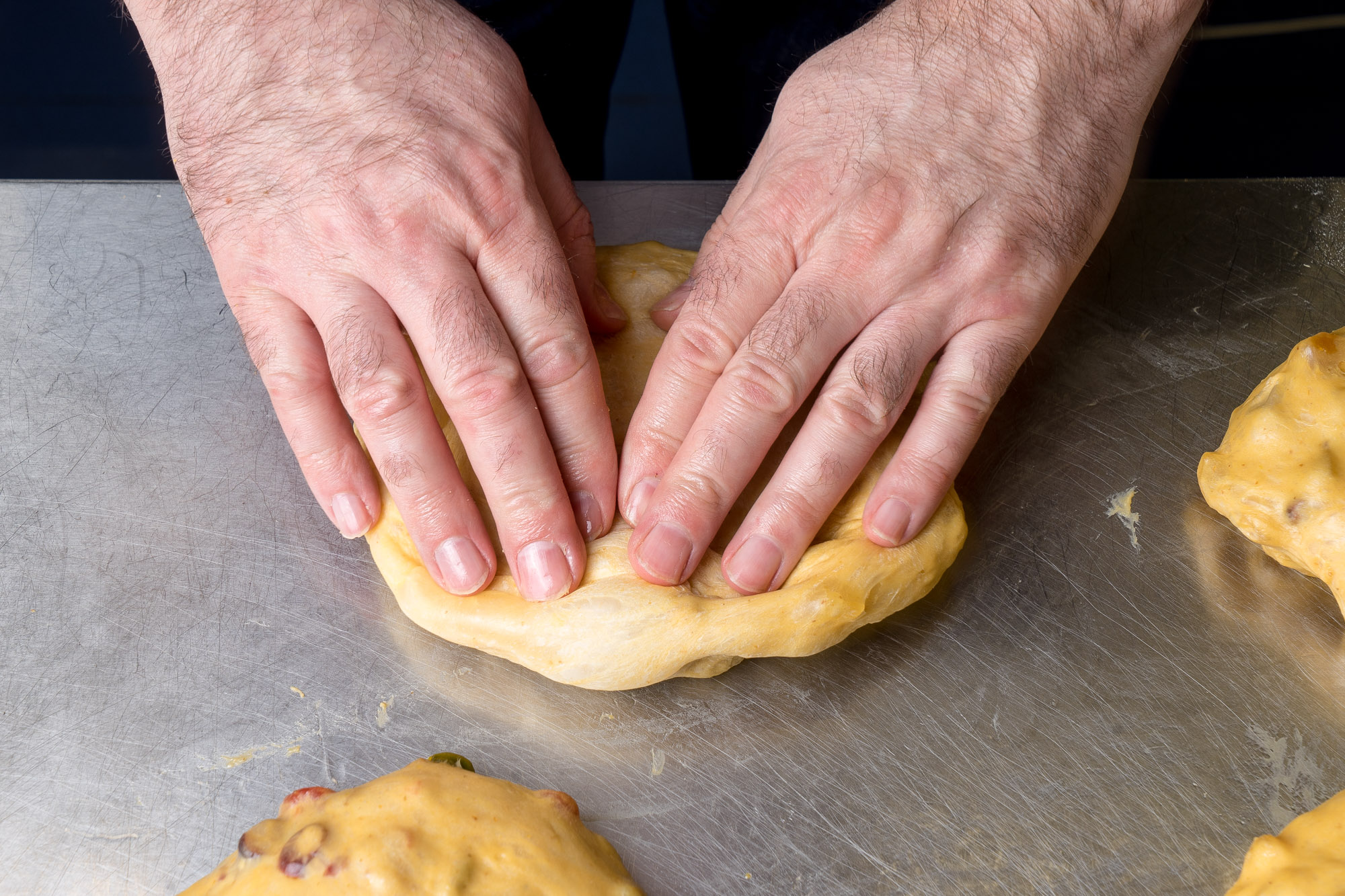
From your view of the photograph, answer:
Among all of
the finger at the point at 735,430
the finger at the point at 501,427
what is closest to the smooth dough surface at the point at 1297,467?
the finger at the point at 735,430

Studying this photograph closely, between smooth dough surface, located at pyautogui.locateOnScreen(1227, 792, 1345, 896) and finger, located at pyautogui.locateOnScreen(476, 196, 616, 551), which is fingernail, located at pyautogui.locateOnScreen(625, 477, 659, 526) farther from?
smooth dough surface, located at pyautogui.locateOnScreen(1227, 792, 1345, 896)

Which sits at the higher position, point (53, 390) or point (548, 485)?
point (548, 485)

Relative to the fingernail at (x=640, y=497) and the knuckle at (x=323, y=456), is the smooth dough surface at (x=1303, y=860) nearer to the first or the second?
the fingernail at (x=640, y=497)

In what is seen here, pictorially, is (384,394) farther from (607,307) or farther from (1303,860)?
(1303,860)

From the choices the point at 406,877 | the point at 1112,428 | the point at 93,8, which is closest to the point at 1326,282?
the point at 1112,428

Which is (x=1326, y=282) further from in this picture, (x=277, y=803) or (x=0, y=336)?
(x=0, y=336)

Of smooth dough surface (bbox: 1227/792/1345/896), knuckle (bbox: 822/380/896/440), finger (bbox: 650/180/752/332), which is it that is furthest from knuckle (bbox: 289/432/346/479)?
smooth dough surface (bbox: 1227/792/1345/896)
